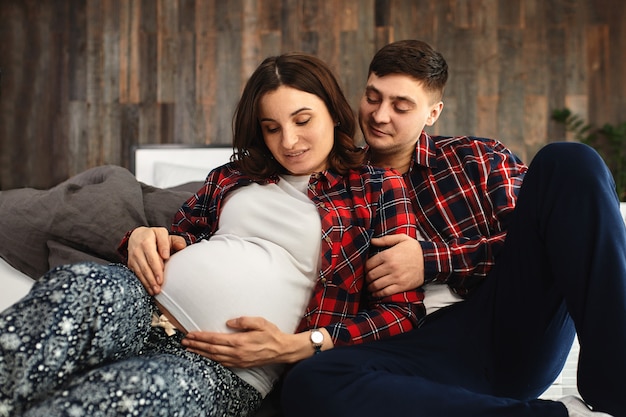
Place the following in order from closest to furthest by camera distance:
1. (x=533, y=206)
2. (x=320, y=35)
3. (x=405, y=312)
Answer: (x=533, y=206), (x=405, y=312), (x=320, y=35)

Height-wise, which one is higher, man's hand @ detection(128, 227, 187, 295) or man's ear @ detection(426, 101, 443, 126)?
man's ear @ detection(426, 101, 443, 126)

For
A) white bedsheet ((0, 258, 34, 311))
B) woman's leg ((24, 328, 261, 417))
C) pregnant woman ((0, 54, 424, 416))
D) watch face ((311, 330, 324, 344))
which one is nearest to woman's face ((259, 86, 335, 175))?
pregnant woman ((0, 54, 424, 416))

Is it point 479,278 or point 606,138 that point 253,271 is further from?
point 606,138

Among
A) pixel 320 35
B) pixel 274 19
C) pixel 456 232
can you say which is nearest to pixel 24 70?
pixel 274 19

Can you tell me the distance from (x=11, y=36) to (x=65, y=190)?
275cm

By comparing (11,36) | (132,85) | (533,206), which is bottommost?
(533,206)

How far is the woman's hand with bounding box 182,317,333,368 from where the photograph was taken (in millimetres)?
1209

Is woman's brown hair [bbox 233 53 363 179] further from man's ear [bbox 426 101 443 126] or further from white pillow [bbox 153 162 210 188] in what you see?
white pillow [bbox 153 162 210 188]

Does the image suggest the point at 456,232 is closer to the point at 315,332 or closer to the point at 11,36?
the point at 315,332

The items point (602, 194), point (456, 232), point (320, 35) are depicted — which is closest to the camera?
point (602, 194)

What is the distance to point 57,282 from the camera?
1.02 meters

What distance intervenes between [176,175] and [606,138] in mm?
2447

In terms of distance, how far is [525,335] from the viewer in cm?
133

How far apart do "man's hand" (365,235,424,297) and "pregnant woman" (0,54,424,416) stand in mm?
29
